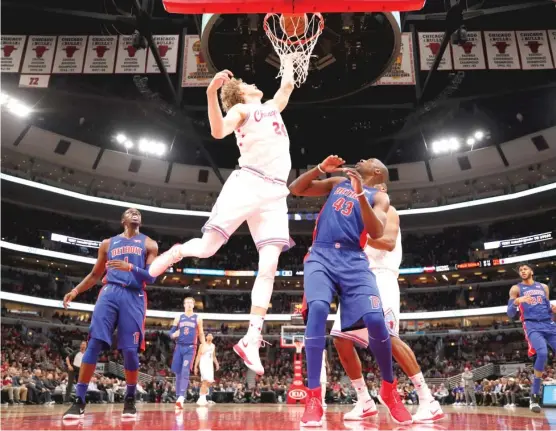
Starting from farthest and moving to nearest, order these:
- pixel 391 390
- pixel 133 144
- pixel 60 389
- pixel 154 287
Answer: pixel 154 287
pixel 133 144
pixel 60 389
pixel 391 390

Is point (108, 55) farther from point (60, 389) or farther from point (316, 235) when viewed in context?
point (316, 235)

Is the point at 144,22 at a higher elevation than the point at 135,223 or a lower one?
higher

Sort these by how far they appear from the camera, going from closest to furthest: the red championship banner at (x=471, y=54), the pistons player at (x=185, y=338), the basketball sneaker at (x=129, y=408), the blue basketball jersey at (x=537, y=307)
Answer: the basketball sneaker at (x=129, y=408) < the blue basketball jersey at (x=537, y=307) < the pistons player at (x=185, y=338) < the red championship banner at (x=471, y=54)

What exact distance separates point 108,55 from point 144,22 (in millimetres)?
2245

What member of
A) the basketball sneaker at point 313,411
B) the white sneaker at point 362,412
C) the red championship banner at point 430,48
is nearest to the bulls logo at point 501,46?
the red championship banner at point 430,48

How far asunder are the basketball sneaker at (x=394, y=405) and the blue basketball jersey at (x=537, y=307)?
5.65 metres

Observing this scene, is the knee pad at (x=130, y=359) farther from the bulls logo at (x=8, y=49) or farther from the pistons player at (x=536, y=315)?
the bulls logo at (x=8, y=49)

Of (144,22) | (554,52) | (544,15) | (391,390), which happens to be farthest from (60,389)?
(544,15)

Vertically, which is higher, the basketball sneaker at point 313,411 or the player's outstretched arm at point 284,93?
the player's outstretched arm at point 284,93

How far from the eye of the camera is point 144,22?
1404 centimetres

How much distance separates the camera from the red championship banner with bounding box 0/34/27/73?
50.7 ft

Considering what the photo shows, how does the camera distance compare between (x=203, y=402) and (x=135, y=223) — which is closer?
(x=135, y=223)

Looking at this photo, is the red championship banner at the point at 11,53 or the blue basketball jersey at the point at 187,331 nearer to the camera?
the blue basketball jersey at the point at 187,331

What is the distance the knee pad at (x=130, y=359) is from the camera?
219 inches
